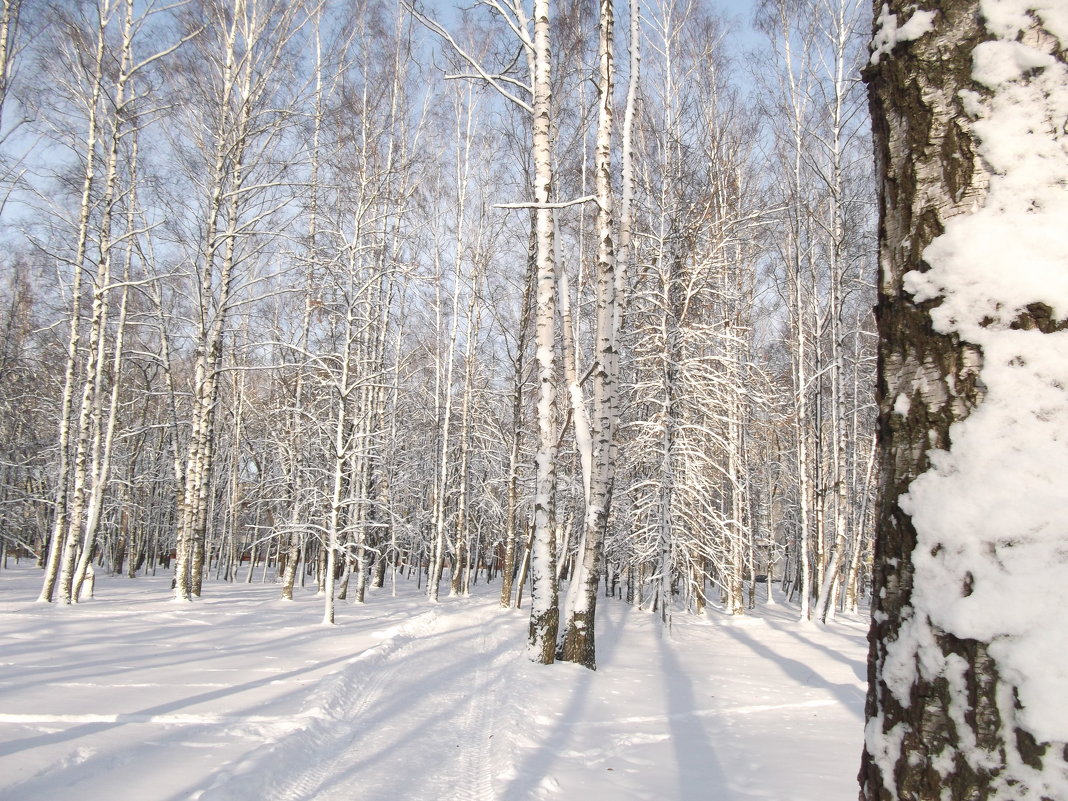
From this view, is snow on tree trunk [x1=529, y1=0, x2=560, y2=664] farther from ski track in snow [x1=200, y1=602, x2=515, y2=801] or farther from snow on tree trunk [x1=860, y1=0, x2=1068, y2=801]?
snow on tree trunk [x1=860, y1=0, x2=1068, y2=801]

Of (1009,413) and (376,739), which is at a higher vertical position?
(1009,413)

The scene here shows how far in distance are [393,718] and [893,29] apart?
222 inches

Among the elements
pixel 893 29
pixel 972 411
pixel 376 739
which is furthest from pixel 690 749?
pixel 893 29

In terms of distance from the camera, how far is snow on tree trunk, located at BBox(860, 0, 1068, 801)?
102 cm

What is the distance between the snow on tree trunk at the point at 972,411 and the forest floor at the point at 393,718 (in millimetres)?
3095

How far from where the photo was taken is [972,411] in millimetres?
1140

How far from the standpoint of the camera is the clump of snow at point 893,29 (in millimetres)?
1288

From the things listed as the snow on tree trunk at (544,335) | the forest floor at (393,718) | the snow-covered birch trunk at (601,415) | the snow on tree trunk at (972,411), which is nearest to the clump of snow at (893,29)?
the snow on tree trunk at (972,411)

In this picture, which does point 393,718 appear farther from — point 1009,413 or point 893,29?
point 893,29

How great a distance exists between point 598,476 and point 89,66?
1233cm

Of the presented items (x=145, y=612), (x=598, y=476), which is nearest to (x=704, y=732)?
(x=598, y=476)

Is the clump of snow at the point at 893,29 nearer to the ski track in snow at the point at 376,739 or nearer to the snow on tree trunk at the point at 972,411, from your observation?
the snow on tree trunk at the point at 972,411

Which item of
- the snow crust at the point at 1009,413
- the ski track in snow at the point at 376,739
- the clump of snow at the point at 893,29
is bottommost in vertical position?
the ski track in snow at the point at 376,739

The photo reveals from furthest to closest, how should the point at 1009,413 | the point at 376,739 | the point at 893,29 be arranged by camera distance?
1. the point at 376,739
2. the point at 893,29
3. the point at 1009,413
